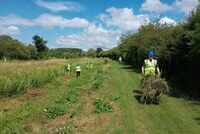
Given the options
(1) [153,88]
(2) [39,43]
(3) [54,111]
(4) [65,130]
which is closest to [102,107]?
(3) [54,111]

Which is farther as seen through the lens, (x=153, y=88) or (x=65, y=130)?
(x=153, y=88)

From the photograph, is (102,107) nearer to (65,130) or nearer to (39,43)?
(65,130)

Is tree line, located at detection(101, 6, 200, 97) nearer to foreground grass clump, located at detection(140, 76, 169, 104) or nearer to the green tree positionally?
foreground grass clump, located at detection(140, 76, 169, 104)

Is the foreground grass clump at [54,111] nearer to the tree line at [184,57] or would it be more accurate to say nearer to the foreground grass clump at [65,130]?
the foreground grass clump at [65,130]

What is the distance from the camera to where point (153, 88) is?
1213cm

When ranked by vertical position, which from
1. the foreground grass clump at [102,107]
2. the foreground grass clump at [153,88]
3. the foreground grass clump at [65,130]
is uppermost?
the foreground grass clump at [153,88]

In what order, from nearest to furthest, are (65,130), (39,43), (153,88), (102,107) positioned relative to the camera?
(65,130) → (102,107) → (153,88) → (39,43)

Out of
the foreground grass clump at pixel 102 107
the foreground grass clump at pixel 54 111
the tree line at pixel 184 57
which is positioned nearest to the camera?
the foreground grass clump at pixel 54 111

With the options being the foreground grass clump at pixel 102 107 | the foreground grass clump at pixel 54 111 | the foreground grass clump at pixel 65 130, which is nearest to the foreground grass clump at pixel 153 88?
the foreground grass clump at pixel 102 107

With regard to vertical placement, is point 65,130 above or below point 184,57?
below

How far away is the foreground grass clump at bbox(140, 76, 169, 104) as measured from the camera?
39.5ft

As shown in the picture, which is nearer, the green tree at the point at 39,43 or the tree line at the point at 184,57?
the tree line at the point at 184,57

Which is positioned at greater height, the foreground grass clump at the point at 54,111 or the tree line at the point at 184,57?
the tree line at the point at 184,57

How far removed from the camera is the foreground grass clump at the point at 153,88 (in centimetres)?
1204
